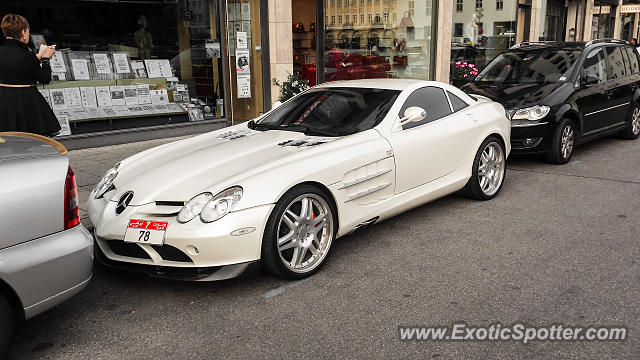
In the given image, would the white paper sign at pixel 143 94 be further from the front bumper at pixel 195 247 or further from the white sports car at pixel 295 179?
the front bumper at pixel 195 247

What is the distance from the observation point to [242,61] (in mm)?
11258

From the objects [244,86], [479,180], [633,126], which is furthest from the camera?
[244,86]

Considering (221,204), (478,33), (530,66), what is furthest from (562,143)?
(478,33)

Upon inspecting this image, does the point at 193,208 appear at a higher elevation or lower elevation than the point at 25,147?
lower

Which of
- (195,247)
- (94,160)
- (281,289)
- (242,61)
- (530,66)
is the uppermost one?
(242,61)

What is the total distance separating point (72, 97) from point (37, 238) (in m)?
7.30

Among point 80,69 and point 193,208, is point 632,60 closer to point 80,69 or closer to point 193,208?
point 193,208

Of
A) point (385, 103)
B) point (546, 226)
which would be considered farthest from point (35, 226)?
point (546, 226)

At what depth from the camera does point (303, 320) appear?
11.9 ft

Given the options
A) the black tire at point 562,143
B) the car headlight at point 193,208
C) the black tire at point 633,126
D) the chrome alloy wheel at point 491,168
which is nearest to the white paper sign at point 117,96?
the chrome alloy wheel at point 491,168

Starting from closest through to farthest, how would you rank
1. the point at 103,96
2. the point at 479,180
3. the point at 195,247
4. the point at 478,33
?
1. the point at 195,247
2. the point at 479,180
3. the point at 103,96
4. the point at 478,33

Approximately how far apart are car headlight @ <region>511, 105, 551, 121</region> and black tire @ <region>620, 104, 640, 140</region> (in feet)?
9.88

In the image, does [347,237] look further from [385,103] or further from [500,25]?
[500,25]

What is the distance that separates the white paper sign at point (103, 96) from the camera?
981 centimetres
